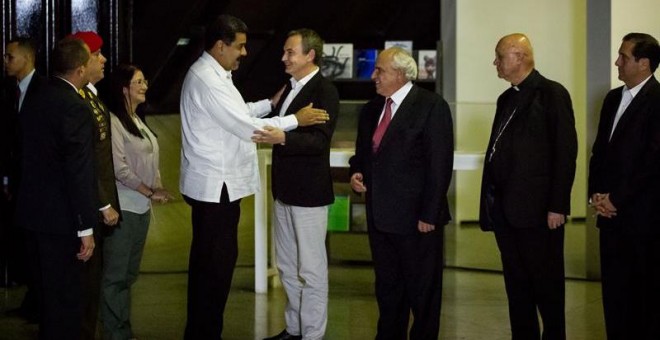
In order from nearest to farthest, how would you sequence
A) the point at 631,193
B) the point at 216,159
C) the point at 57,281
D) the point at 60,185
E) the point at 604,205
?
1. the point at 60,185
2. the point at 57,281
3. the point at 631,193
4. the point at 604,205
5. the point at 216,159

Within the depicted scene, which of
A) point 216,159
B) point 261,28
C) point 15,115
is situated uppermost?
point 261,28

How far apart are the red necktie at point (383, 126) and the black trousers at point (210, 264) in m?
0.69

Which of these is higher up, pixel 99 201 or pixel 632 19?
pixel 632 19

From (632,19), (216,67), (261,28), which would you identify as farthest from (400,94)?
(261,28)

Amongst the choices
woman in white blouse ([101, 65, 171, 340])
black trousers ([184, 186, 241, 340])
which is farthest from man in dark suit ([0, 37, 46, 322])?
black trousers ([184, 186, 241, 340])

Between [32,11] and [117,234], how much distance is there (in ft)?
7.99

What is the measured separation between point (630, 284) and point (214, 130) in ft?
6.60

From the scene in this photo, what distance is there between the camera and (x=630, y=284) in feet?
19.4

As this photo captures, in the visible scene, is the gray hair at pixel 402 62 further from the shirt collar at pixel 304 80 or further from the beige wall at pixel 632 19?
the beige wall at pixel 632 19

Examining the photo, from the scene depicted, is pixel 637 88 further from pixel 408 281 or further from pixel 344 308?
pixel 344 308

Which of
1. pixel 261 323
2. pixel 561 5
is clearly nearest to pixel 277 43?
pixel 561 5

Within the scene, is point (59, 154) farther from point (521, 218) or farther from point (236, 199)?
point (521, 218)

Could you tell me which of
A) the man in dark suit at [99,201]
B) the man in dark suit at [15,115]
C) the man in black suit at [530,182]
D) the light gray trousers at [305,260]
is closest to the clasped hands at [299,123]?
the light gray trousers at [305,260]

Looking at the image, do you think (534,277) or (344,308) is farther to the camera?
(344,308)
